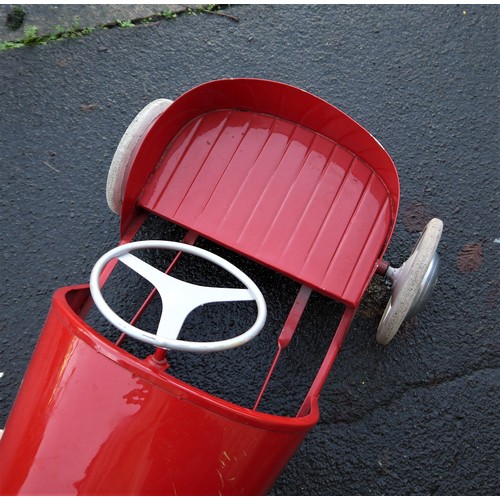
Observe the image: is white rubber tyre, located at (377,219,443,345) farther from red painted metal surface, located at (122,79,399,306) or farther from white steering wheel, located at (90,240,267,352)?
white steering wheel, located at (90,240,267,352)

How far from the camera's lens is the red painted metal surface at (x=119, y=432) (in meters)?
1.19

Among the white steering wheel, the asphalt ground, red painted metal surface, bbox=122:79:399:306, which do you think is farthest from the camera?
the asphalt ground

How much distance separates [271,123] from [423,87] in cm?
76

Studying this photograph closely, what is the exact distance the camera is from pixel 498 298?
6.16 ft

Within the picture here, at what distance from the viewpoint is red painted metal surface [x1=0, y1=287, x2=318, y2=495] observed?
1.19 meters

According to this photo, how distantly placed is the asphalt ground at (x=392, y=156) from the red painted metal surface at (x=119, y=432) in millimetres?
576

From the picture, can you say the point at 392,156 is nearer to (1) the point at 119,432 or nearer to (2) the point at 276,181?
(2) the point at 276,181

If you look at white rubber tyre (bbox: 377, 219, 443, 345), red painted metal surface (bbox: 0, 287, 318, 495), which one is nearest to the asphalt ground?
white rubber tyre (bbox: 377, 219, 443, 345)

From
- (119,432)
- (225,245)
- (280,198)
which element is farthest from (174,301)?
(280,198)

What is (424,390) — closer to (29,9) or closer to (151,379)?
(151,379)

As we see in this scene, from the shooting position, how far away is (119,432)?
120cm

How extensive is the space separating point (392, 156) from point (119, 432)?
4.40ft

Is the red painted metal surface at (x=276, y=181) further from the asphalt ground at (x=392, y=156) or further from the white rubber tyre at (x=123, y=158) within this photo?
the asphalt ground at (x=392, y=156)

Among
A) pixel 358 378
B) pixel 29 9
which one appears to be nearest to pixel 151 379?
pixel 358 378
